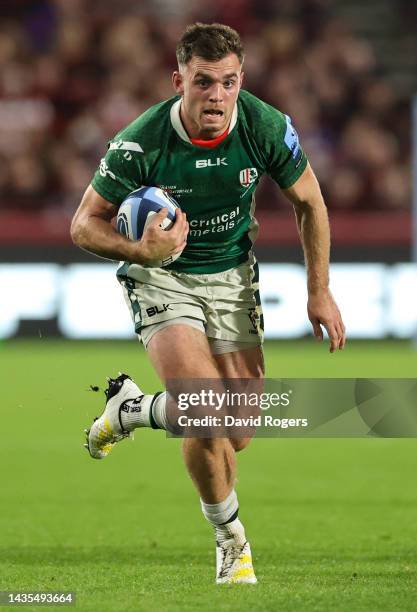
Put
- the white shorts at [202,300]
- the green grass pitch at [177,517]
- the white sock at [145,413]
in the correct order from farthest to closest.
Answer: the white shorts at [202,300]
the white sock at [145,413]
the green grass pitch at [177,517]

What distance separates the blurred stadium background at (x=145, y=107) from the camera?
15.0 m

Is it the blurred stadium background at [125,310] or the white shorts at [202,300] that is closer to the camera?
the white shorts at [202,300]

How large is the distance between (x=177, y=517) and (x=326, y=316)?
6.68ft

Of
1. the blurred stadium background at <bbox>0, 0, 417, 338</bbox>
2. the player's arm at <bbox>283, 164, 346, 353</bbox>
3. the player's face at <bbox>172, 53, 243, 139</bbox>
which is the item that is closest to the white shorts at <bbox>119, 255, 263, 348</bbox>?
the player's arm at <bbox>283, 164, 346, 353</bbox>

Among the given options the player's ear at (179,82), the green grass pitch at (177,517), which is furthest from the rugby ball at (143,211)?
the green grass pitch at (177,517)

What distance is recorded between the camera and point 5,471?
8.83m

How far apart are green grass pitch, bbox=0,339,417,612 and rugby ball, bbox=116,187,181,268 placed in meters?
1.32

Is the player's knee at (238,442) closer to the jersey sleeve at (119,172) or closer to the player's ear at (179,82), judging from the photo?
the jersey sleeve at (119,172)

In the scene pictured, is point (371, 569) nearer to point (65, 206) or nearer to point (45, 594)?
point (45, 594)

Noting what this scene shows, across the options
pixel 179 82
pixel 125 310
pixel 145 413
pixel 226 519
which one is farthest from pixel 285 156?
pixel 125 310

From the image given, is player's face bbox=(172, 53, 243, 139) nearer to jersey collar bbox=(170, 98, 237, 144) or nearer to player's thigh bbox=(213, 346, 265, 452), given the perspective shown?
jersey collar bbox=(170, 98, 237, 144)

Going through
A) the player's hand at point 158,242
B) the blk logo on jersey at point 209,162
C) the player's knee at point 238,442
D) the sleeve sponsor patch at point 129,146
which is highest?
the sleeve sponsor patch at point 129,146

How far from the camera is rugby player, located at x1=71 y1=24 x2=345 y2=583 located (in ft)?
18.0

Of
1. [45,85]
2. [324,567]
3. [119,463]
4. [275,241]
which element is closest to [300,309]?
[275,241]
